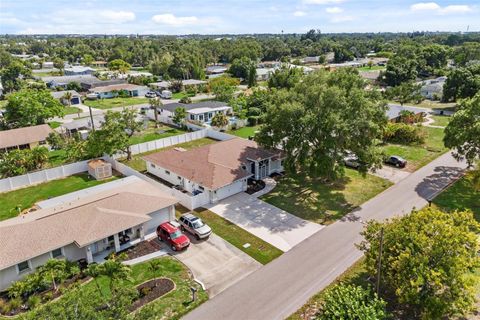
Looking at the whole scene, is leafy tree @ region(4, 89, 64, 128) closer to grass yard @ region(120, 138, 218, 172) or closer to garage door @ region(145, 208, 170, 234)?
grass yard @ region(120, 138, 218, 172)

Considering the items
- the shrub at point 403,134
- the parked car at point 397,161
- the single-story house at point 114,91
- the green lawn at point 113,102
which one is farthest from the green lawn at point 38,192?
the single-story house at point 114,91

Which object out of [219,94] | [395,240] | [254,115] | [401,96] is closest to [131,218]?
[395,240]

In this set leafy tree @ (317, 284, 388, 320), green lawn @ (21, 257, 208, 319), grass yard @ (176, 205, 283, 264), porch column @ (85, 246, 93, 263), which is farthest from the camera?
grass yard @ (176, 205, 283, 264)

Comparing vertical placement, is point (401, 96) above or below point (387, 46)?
below

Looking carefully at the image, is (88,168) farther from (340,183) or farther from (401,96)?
(401,96)

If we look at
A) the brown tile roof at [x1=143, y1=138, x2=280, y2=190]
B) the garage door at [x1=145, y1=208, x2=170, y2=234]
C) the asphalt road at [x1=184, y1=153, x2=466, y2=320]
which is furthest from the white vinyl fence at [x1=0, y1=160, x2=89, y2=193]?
the asphalt road at [x1=184, y1=153, x2=466, y2=320]

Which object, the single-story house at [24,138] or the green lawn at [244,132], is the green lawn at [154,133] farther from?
the single-story house at [24,138]
